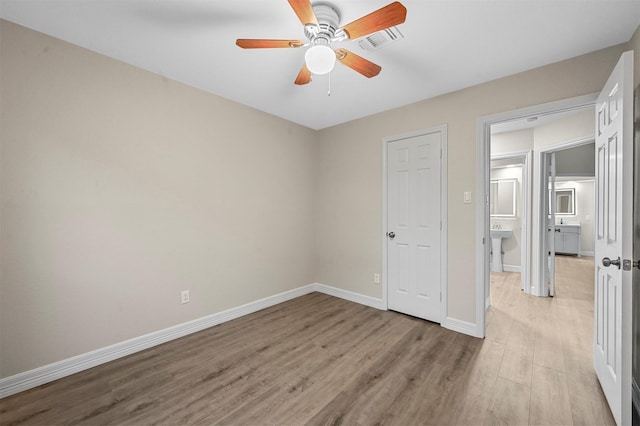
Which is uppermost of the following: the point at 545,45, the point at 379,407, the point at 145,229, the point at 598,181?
the point at 545,45

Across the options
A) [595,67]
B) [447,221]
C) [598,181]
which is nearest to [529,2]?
[595,67]

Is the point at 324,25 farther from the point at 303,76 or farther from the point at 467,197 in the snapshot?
the point at 467,197

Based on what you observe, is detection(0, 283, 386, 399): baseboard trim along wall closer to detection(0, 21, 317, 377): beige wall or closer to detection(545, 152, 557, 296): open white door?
detection(0, 21, 317, 377): beige wall

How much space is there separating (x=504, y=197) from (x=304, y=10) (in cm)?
A: 609

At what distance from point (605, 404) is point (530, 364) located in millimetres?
485

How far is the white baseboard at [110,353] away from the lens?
1.92 meters

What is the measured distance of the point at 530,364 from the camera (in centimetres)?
227

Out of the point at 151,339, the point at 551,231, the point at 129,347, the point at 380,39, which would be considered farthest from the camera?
the point at 551,231

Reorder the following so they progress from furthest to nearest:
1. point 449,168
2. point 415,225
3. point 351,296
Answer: point 351,296 < point 415,225 < point 449,168

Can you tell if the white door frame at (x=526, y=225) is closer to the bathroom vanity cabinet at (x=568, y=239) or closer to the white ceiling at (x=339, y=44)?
the white ceiling at (x=339, y=44)

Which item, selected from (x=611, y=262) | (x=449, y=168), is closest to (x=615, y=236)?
(x=611, y=262)

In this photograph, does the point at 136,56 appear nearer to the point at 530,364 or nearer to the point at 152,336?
the point at 152,336

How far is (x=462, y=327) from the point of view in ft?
9.41

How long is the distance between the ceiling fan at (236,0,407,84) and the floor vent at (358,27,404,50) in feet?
0.90
